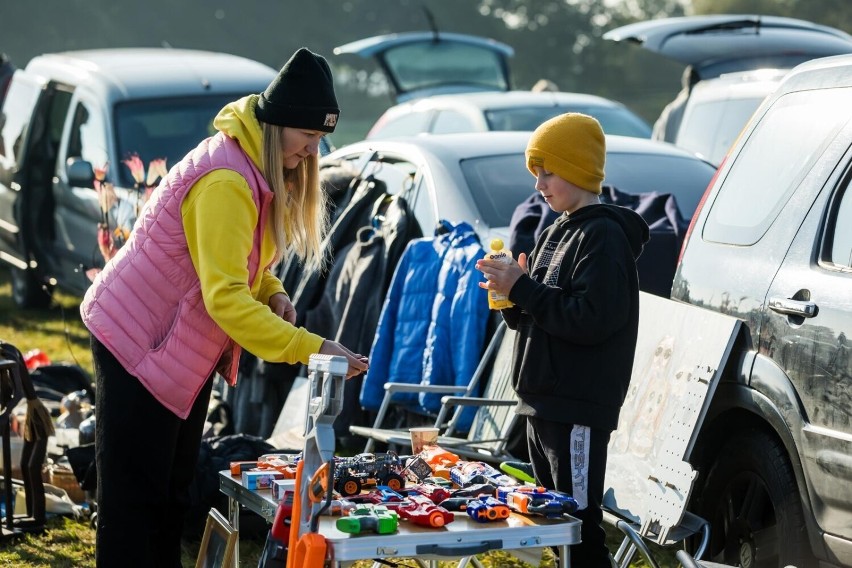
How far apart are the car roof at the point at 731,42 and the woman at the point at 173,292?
6.47 m

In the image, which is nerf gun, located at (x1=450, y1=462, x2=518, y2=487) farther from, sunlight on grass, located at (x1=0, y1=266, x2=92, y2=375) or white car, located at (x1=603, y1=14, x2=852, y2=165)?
sunlight on grass, located at (x1=0, y1=266, x2=92, y2=375)

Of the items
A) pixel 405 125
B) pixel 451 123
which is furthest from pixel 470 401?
pixel 405 125

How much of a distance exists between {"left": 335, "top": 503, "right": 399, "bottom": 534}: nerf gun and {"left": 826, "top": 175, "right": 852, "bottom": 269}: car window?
5.51 ft

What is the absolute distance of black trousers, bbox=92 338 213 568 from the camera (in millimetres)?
3750

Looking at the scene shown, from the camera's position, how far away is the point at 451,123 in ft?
Result: 35.5

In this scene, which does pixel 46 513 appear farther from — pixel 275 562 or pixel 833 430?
pixel 833 430

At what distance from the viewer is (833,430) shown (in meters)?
3.81

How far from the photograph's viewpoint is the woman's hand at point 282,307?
13.1 ft

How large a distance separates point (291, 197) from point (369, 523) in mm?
1182

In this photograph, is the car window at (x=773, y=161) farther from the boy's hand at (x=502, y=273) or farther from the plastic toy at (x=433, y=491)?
the plastic toy at (x=433, y=491)

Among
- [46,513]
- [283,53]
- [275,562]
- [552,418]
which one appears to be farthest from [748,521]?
[283,53]

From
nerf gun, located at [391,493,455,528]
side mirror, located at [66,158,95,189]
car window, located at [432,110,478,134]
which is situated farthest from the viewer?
car window, located at [432,110,478,134]

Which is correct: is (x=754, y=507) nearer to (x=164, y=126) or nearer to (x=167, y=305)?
(x=167, y=305)

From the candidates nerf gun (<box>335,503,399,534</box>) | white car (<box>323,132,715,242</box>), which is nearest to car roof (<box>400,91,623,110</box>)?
white car (<box>323,132,715,242</box>)
